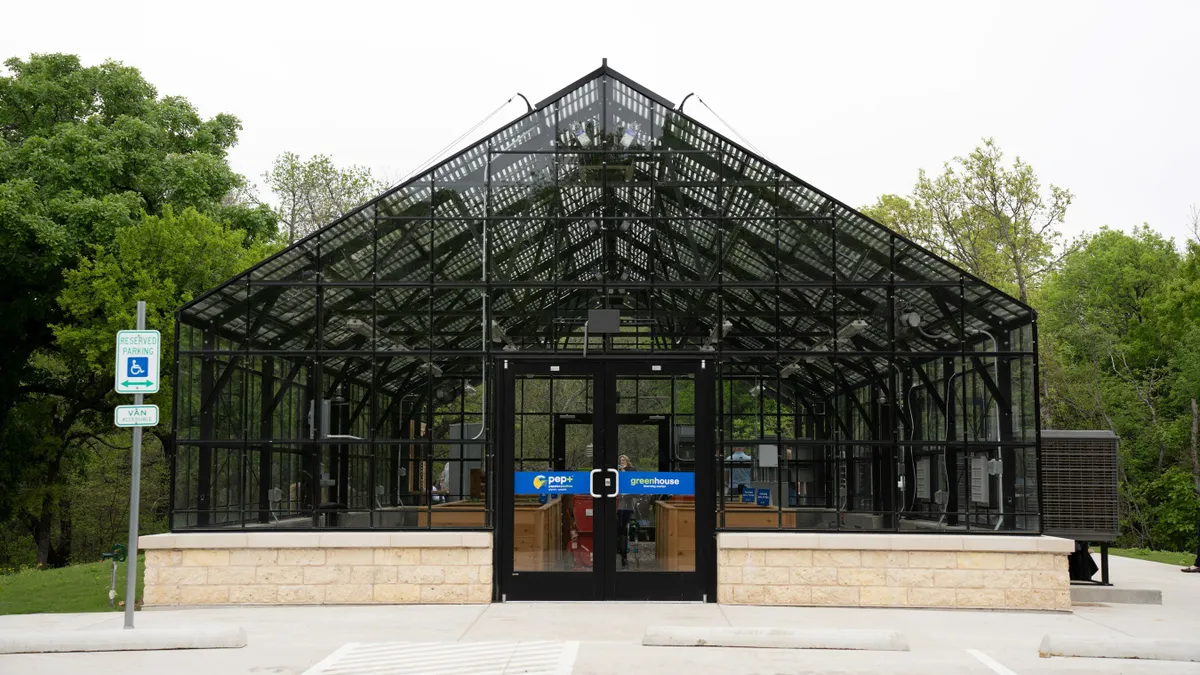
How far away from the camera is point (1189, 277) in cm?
4006

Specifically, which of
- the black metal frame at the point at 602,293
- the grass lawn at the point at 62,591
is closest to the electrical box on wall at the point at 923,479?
the black metal frame at the point at 602,293

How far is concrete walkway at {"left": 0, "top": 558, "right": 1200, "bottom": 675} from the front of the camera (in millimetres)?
9305

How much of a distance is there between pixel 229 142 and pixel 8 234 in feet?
22.1

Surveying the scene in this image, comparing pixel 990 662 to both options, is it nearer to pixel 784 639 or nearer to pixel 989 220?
pixel 784 639

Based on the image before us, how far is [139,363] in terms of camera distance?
10.6 m

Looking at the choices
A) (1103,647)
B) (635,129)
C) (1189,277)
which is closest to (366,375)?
(635,129)

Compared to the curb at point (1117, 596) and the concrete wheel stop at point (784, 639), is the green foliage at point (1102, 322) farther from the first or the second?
the concrete wheel stop at point (784, 639)

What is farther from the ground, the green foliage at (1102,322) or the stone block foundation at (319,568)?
the green foliage at (1102,322)

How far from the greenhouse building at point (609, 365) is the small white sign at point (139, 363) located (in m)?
2.64

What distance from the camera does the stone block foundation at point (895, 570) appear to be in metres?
13.1

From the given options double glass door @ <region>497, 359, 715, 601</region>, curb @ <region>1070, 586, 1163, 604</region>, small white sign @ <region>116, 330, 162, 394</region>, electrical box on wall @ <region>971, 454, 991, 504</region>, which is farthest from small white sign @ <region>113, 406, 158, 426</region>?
curb @ <region>1070, 586, 1163, 604</region>

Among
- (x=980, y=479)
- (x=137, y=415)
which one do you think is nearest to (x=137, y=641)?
(x=137, y=415)

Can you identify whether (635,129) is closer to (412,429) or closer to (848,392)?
(848,392)

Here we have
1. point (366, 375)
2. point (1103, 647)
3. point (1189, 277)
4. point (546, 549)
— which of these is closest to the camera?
point (1103, 647)
